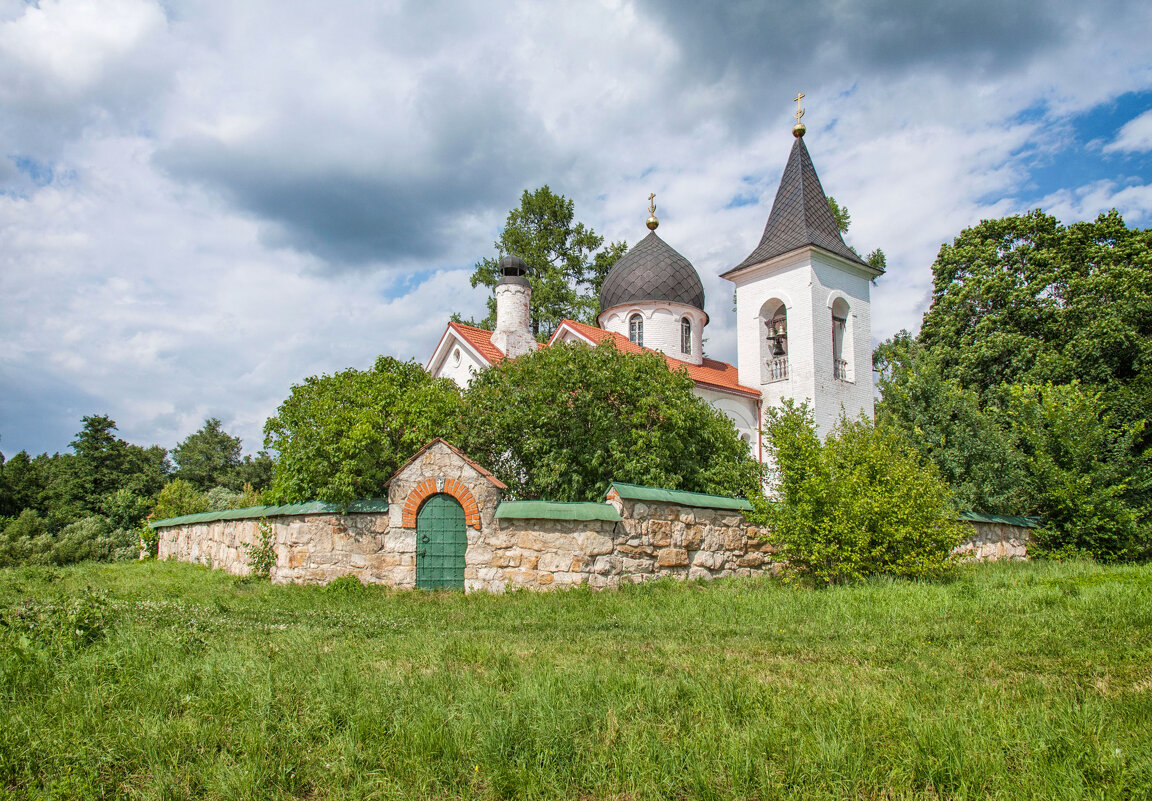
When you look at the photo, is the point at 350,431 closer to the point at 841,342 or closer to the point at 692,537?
the point at 692,537

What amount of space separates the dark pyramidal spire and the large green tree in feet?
12.8

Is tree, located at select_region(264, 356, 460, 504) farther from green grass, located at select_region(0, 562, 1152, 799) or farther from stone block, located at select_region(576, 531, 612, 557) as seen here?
green grass, located at select_region(0, 562, 1152, 799)

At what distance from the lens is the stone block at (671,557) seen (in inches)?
394

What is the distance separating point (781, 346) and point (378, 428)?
1336 centimetres

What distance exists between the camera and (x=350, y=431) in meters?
11.0

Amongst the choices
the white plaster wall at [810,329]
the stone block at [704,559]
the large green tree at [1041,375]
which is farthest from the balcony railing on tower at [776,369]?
the stone block at [704,559]

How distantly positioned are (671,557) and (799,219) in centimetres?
1433

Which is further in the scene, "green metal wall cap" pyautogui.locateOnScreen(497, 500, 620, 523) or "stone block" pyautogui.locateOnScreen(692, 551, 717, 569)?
"stone block" pyautogui.locateOnScreen(692, 551, 717, 569)

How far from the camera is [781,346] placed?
21.2 m

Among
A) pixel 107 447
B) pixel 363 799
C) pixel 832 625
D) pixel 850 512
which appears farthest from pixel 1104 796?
pixel 107 447

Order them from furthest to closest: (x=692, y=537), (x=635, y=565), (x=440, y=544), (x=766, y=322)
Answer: (x=766, y=322) < (x=692, y=537) < (x=440, y=544) < (x=635, y=565)

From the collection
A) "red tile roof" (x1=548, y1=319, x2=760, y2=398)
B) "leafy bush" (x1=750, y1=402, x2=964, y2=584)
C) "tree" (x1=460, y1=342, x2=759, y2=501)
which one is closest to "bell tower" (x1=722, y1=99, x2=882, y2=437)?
"red tile roof" (x1=548, y1=319, x2=760, y2=398)

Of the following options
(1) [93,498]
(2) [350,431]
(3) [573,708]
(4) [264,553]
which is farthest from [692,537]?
(1) [93,498]

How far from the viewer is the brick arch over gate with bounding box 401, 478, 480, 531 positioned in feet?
32.2
